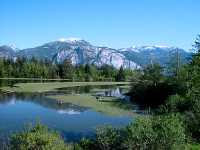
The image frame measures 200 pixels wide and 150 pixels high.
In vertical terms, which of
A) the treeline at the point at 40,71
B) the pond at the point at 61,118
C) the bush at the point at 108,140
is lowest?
the pond at the point at 61,118

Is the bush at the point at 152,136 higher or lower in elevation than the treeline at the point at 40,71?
lower

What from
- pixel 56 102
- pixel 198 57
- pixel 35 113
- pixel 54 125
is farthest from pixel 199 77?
pixel 56 102

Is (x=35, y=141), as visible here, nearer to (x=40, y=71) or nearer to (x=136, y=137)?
(x=136, y=137)

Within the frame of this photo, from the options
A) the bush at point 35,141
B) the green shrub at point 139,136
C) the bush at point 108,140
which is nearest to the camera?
the bush at point 35,141

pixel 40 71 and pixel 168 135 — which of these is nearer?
pixel 168 135

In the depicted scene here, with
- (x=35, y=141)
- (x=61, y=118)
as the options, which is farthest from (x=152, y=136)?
(x=61, y=118)

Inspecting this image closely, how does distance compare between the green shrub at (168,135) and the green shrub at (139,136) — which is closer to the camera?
the green shrub at (139,136)

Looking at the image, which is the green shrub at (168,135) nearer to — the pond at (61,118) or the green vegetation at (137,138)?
the green vegetation at (137,138)

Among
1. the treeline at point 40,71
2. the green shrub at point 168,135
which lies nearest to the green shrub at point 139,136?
the green shrub at point 168,135

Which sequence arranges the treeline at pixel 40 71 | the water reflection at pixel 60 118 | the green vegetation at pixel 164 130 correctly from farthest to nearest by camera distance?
the treeline at pixel 40 71 → the water reflection at pixel 60 118 → the green vegetation at pixel 164 130

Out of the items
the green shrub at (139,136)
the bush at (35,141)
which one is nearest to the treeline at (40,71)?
the green shrub at (139,136)

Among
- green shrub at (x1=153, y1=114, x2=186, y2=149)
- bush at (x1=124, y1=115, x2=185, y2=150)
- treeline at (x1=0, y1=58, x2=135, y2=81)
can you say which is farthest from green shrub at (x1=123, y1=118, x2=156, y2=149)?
treeline at (x1=0, y1=58, x2=135, y2=81)

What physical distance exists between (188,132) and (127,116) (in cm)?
2207

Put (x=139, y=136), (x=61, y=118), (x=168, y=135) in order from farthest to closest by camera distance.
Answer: (x=61, y=118) < (x=168, y=135) < (x=139, y=136)
